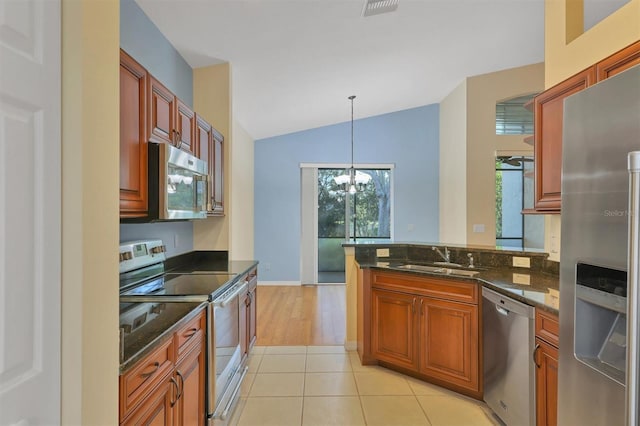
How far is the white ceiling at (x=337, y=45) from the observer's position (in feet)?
8.63

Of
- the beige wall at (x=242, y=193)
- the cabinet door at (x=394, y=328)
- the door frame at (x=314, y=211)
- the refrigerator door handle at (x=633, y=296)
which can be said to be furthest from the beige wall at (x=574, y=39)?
the door frame at (x=314, y=211)

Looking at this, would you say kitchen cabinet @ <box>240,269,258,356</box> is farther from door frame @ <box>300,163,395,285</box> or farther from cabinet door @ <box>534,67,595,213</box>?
door frame @ <box>300,163,395,285</box>

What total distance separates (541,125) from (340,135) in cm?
481

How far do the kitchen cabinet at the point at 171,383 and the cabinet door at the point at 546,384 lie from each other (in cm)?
184

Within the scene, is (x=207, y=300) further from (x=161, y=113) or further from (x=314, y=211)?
(x=314, y=211)

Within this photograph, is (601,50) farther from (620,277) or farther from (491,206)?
(491,206)

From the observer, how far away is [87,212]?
902 millimetres

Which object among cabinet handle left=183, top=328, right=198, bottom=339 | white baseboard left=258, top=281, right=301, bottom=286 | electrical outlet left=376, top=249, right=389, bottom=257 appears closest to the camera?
cabinet handle left=183, top=328, right=198, bottom=339

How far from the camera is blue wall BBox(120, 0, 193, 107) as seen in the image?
87.6 inches

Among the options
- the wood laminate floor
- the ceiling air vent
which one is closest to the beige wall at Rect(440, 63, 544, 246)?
the wood laminate floor

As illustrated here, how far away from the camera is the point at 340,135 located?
680 centimetres

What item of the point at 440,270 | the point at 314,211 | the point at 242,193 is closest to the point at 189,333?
the point at 440,270

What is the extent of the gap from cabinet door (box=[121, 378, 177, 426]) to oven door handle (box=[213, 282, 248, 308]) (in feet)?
1.92

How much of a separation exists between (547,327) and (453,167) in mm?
4679
